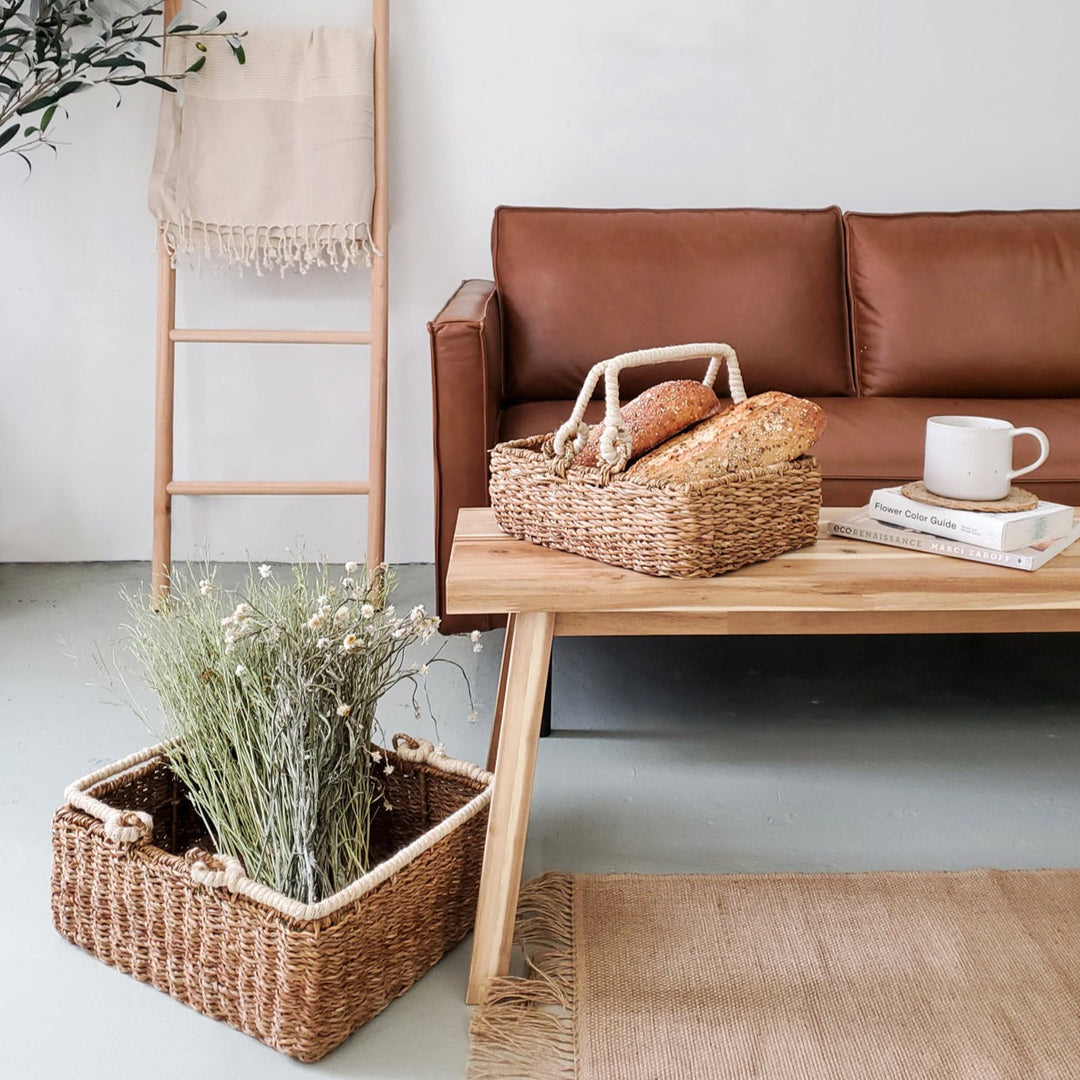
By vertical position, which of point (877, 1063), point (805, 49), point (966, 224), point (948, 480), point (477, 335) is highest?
point (805, 49)

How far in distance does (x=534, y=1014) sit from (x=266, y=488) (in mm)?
1654

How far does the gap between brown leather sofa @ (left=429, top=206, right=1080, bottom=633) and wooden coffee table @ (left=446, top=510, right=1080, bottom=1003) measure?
1108mm

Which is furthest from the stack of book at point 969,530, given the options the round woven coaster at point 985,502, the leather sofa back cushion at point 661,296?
the leather sofa back cushion at point 661,296

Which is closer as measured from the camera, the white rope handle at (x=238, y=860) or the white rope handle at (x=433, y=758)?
the white rope handle at (x=238, y=860)

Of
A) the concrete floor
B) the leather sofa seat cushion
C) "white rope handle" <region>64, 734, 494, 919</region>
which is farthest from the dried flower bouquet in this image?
the leather sofa seat cushion

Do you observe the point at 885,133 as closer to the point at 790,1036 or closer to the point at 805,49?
the point at 805,49

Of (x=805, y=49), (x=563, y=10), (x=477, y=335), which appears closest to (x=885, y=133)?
(x=805, y=49)

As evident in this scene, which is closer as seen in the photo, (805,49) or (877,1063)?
(877,1063)

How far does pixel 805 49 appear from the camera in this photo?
9.05 ft

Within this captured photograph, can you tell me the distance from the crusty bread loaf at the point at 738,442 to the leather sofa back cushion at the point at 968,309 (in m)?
1.17

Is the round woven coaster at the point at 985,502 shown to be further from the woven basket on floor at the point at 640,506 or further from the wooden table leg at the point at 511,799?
the wooden table leg at the point at 511,799

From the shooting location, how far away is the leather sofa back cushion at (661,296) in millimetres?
2465

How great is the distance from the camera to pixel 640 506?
1285 millimetres

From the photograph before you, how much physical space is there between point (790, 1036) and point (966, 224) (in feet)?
6.19
